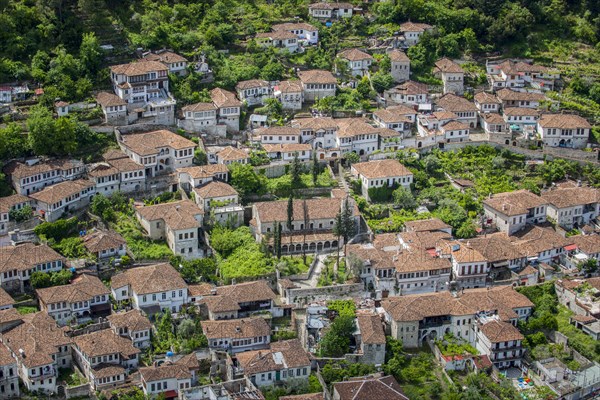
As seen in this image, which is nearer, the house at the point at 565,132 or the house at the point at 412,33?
the house at the point at 565,132

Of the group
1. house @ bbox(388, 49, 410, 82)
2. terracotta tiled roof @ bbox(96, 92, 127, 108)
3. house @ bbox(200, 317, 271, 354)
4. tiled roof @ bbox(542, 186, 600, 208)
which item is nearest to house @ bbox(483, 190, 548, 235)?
tiled roof @ bbox(542, 186, 600, 208)

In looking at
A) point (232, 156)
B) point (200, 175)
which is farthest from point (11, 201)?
point (232, 156)

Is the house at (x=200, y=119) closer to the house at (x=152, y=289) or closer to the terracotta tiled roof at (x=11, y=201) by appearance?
the terracotta tiled roof at (x=11, y=201)

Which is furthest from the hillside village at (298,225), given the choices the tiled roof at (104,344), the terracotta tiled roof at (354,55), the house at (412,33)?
the house at (412,33)

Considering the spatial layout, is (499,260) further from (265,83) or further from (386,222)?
(265,83)

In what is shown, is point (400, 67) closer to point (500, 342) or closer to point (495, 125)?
point (495, 125)
